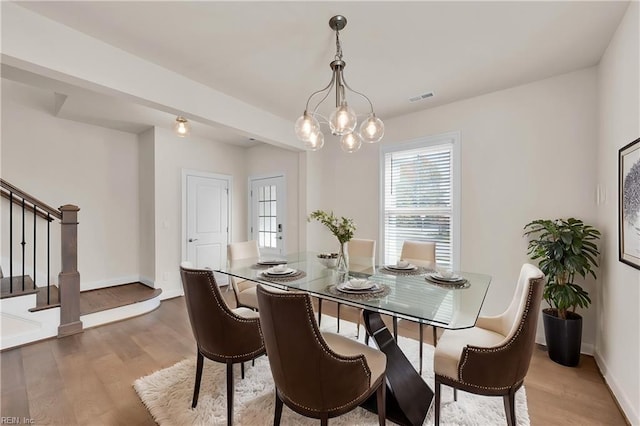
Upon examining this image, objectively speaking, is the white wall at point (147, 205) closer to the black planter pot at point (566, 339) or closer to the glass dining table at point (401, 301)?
the glass dining table at point (401, 301)

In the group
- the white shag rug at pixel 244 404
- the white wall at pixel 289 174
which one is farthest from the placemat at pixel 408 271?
the white wall at pixel 289 174

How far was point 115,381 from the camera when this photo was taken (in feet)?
7.27

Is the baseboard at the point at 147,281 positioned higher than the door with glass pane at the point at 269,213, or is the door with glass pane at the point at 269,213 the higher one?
the door with glass pane at the point at 269,213

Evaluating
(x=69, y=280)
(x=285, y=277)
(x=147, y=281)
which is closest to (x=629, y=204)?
(x=285, y=277)

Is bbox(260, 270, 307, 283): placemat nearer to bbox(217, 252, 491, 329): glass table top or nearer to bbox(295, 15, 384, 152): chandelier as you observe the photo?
bbox(217, 252, 491, 329): glass table top

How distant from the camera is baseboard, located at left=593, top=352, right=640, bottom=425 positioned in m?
1.74

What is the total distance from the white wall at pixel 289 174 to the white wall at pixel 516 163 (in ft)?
6.44

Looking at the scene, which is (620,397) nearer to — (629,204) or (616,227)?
(616,227)

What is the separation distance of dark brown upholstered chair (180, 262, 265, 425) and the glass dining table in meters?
0.42

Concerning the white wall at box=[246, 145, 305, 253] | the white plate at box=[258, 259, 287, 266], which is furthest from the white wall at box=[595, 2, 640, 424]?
the white wall at box=[246, 145, 305, 253]

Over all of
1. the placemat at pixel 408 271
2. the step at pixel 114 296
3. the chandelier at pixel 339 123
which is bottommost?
the step at pixel 114 296

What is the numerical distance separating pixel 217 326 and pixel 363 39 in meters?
2.32

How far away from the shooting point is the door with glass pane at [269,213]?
5023 mm

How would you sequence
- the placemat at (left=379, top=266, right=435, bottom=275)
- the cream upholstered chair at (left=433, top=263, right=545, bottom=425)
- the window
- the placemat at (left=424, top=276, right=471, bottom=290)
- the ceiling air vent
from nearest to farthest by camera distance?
the cream upholstered chair at (left=433, top=263, right=545, bottom=425) < the placemat at (left=424, top=276, right=471, bottom=290) < the placemat at (left=379, top=266, right=435, bottom=275) < the ceiling air vent < the window
